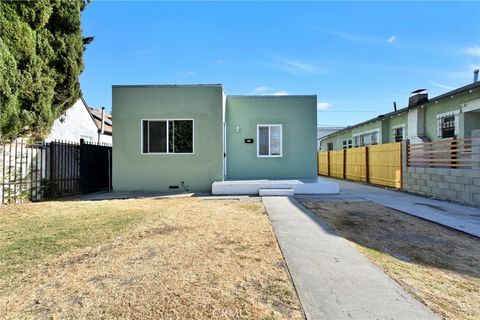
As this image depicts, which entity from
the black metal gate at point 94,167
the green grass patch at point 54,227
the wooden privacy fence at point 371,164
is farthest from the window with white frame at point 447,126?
the black metal gate at point 94,167

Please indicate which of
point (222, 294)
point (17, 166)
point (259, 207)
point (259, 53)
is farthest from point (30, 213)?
point (259, 53)

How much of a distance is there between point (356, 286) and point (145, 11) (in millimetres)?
10833

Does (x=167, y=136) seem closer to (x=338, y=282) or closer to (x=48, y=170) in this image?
(x=48, y=170)

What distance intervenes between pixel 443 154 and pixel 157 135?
10.7 meters

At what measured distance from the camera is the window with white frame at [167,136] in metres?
11.2

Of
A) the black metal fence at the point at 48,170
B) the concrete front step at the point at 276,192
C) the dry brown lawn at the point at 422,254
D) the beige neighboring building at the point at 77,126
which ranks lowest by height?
the dry brown lawn at the point at 422,254

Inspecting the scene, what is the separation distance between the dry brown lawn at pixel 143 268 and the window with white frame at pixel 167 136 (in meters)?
4.78

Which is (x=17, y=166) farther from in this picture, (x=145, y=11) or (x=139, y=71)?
(x=139, y=71)

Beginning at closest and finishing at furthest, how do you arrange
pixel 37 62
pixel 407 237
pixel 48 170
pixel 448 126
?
1. pixel 407 237
2. pixel 37 62
3. pixel 48 170
4. pixel 448 126

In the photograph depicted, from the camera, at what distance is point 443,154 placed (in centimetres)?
987

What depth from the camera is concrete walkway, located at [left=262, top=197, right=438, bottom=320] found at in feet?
8.61

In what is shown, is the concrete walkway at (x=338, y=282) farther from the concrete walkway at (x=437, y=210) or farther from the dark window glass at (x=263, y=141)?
the dark window glass at (x=263, y=141)

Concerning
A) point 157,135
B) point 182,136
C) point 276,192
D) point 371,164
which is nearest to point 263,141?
point 276,192

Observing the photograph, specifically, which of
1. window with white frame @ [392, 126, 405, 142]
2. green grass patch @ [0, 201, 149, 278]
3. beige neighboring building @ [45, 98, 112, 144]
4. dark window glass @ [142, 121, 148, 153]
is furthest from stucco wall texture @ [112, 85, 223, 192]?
window with white frame @ [392, 126, 405, 142]
